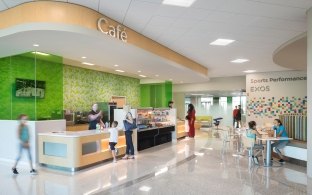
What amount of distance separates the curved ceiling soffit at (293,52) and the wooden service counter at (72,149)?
5.88 m

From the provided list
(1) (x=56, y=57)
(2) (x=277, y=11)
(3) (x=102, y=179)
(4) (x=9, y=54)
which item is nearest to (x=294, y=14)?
(2) (x=277, y=11)

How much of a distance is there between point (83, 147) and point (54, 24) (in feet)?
10.1

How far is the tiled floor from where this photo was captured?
4.55 meters

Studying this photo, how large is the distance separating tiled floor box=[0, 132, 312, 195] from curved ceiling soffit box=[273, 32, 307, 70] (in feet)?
11.3

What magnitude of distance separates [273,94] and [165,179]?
10.2m

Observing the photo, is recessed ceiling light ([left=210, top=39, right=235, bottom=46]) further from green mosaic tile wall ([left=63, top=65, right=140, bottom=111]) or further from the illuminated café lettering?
green mosaic tile wall ([left=63, top=65, right=140, bottom=111])

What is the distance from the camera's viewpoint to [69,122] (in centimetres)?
938

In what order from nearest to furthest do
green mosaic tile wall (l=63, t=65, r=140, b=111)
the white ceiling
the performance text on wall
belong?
the white ceiling < green mosaic tile wall (l=63, t=65, r=140, b=111) < the performance text on wall

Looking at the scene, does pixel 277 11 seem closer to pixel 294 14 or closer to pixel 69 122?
pixel 294 14

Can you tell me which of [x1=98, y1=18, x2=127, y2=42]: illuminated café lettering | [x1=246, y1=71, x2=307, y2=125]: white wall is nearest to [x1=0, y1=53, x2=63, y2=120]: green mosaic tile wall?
[x1=98, y1=18, x2=127, y2=42]: illuminated café lettering

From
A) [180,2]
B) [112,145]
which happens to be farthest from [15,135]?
[180,2]

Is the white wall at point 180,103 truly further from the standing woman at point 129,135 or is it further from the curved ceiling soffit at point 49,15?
the curved ceiling soffit at point 49,15

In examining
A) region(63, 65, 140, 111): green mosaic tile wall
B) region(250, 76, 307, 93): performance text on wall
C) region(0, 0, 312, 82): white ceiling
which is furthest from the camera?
region(250, 76, 307, 93): performance text on wall

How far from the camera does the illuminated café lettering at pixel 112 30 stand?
533 centimetres
